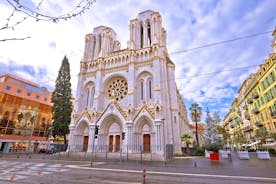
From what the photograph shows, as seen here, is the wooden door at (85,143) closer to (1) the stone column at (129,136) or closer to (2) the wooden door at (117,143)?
(2) the wooden door at (117,143)

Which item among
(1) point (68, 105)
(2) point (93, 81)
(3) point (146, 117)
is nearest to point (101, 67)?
(2) point (93, 81)

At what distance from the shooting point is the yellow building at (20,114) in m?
34.2

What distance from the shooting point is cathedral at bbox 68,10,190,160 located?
2388 cm

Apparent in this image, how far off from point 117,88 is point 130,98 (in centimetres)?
542

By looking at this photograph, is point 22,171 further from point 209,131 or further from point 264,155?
point 209,131

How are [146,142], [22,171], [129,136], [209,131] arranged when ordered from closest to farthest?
1. [22,171]
2. [129,136]
3. [146,142]
4. [209,131]

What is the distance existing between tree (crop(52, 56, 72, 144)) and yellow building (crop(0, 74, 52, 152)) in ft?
13.2

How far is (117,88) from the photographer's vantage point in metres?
30.8

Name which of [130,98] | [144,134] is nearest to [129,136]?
[144,134]

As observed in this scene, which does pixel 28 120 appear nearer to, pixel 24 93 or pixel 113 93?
pixel 24 93

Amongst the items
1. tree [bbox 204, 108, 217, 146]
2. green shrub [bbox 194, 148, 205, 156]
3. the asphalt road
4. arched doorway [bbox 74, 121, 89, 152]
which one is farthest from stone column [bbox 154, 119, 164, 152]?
tree [bbox 204, 108, 217, 146]

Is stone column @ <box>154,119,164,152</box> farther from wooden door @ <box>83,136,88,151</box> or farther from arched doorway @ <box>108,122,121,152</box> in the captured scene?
wooden door @ <box>83,136,88,151</box>

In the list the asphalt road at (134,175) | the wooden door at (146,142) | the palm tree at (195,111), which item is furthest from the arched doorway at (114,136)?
the palm tree at (195,111)

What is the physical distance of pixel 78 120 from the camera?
2828 centimetres
